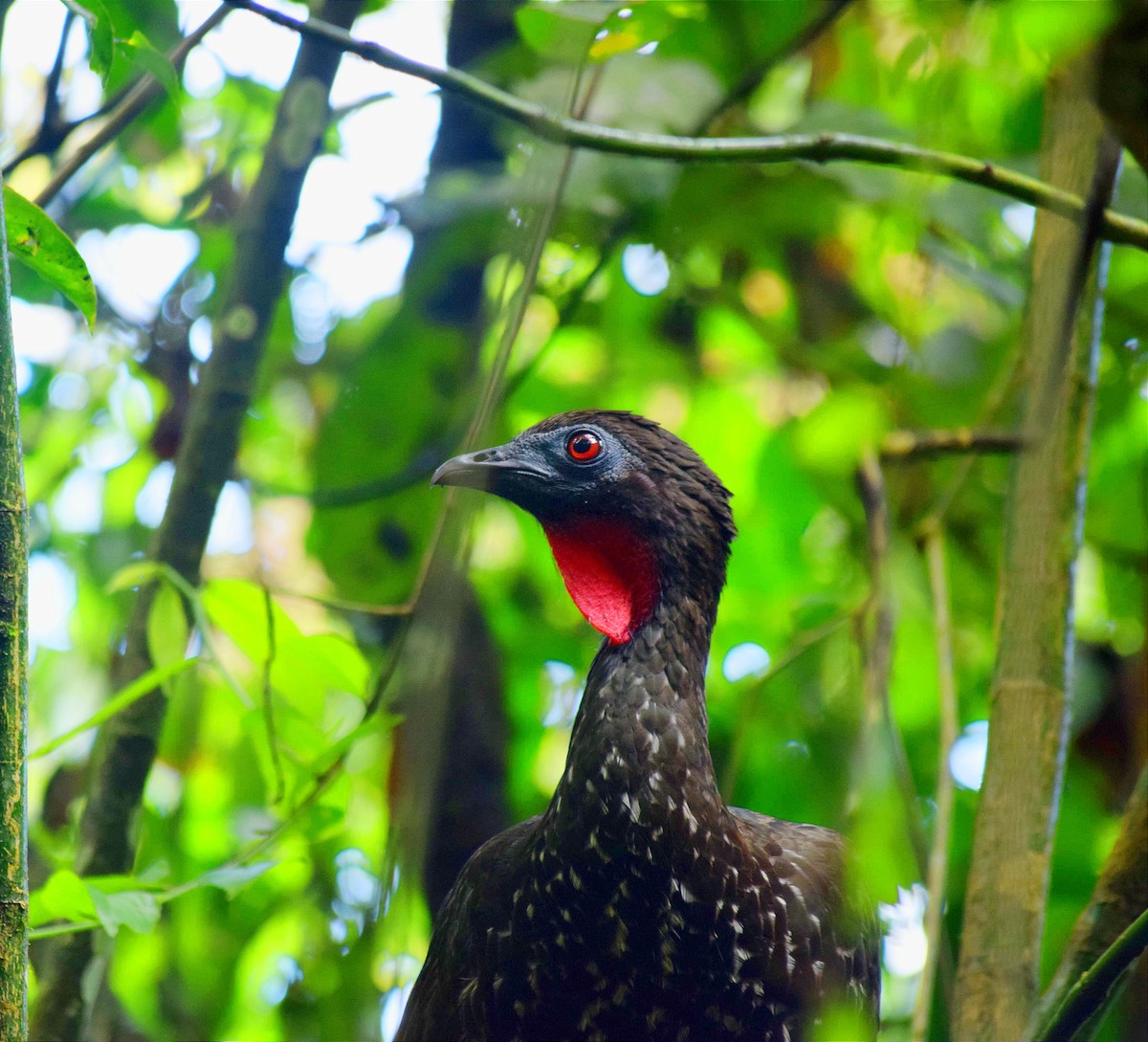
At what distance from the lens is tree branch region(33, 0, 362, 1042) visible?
2654mm

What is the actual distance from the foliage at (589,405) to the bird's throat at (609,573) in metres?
0.46

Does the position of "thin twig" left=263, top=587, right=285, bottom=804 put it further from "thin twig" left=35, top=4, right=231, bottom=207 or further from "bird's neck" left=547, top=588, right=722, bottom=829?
"thin twig" left=35, top=4, right=231, bottom=207

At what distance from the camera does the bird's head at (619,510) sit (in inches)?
105

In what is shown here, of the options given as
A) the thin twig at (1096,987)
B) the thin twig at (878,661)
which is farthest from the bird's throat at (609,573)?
the thin twig at (1096,987)

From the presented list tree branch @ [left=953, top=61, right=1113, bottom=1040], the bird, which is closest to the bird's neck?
the bird

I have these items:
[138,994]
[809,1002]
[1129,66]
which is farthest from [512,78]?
[138,994]

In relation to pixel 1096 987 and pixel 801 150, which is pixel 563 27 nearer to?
pixel 801 150

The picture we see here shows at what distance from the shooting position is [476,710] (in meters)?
3.79

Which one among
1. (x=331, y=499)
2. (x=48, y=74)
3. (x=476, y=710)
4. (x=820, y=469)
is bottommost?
(x=476, y=710)

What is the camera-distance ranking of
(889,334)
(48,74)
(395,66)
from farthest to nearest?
(889,334)
(48,74)
(395,66)

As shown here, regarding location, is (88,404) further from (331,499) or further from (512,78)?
(512,78)

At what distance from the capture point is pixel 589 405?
4.04 meters

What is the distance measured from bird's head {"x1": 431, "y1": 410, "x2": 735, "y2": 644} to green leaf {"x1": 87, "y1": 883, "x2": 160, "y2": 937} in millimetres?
1042

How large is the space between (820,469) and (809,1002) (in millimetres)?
1361
